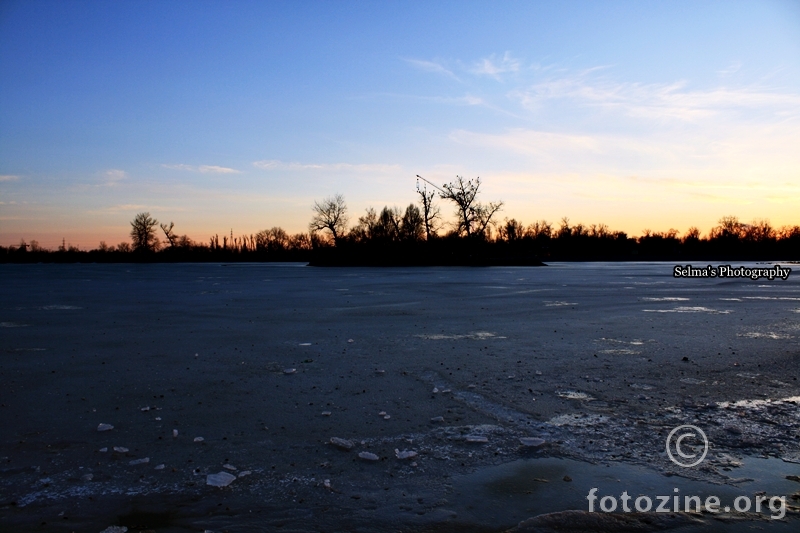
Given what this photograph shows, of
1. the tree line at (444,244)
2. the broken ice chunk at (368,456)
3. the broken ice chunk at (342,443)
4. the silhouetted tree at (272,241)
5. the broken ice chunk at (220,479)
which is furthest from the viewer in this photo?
the silhouetted tree at (272,241)

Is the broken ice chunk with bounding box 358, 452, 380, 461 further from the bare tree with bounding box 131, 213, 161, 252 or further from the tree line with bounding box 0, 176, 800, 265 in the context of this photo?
the bare tree with bounding box 131, 213, 161, 252

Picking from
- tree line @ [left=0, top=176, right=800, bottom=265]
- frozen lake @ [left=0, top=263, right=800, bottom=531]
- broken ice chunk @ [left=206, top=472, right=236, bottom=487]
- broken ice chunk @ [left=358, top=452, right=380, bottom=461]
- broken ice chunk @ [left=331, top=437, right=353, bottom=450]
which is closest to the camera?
frozen lake @ [left=0, top=263, right=800, bottom=531]

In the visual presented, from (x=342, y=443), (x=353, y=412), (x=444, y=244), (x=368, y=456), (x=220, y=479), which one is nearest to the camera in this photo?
(x=220, y=479)

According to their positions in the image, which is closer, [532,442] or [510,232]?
[532,442]

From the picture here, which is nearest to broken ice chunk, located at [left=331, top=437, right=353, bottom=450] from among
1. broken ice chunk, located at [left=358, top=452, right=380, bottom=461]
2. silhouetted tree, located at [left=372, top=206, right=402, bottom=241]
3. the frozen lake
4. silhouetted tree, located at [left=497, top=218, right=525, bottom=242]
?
the frozen lake

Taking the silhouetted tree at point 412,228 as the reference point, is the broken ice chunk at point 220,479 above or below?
below

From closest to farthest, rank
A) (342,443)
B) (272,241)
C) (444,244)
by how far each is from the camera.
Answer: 1. (342,443)
2. (444,244)
3. (272,241)

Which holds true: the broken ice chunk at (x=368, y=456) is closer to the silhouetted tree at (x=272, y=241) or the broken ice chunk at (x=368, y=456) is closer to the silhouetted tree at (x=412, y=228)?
the silhouetted tree at (x=412, y=228)

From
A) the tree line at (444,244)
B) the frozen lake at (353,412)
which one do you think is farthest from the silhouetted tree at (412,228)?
the frozen lake at (353,412)

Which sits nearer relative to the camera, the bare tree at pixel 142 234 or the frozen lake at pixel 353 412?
the frozen lake at pixel 353 412

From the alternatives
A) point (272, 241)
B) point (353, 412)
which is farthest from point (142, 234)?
point (353, 412)

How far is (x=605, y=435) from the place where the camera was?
4508mm

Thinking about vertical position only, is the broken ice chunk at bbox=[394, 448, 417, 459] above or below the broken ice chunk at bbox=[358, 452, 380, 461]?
below

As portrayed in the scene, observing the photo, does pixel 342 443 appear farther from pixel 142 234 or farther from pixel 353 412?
pixel 142 234
